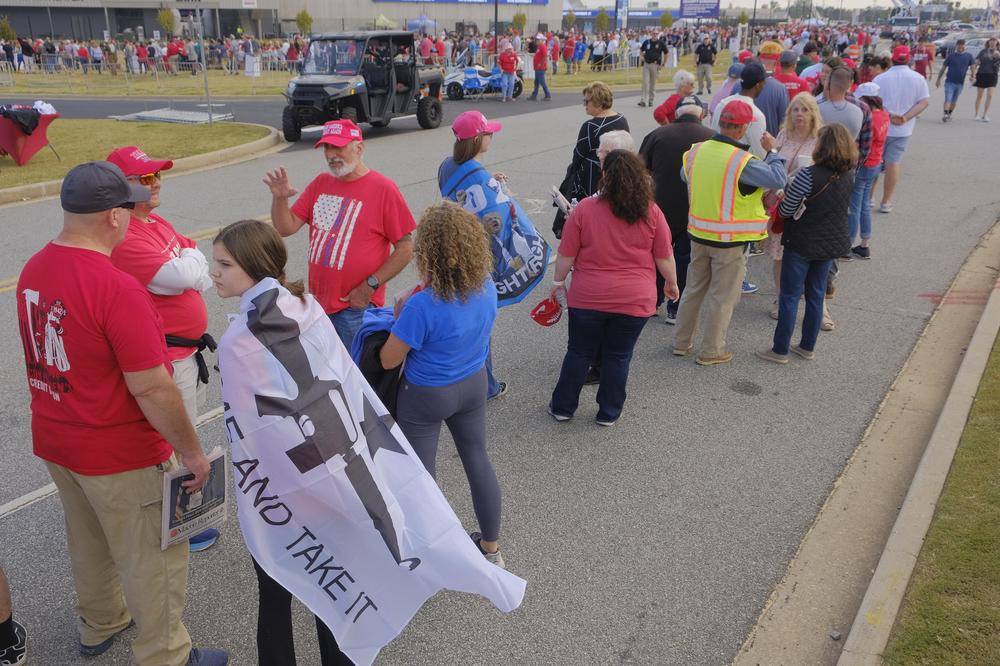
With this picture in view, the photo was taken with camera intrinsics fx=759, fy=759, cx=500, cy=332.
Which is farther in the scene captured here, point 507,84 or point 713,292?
point 507,84

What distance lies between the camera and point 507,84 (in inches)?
930

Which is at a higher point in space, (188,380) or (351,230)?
(351,230)

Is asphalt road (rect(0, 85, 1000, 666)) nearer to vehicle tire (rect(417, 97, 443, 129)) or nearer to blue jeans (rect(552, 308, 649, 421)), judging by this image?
blue jeans (rect(552, 308, 649, 421))

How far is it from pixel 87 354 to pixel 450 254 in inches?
51.1

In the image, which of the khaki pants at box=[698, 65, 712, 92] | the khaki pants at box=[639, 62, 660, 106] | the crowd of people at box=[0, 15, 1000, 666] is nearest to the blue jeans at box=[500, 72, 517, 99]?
the khaki pants at box=[639, 62, 660, 106]

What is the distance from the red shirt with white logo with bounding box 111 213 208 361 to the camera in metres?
3.16

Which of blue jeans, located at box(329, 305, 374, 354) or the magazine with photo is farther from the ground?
blue jeans, located at box(329, 305, 374, 354)

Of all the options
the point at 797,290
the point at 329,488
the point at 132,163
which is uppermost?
the point at 132,163

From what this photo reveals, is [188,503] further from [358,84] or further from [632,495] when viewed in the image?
[358,84]

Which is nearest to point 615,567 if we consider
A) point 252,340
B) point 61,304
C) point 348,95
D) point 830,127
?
point 252,340

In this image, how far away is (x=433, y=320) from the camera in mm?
3018

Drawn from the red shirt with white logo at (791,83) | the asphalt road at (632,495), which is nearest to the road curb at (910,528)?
the asphalt road at (632,495)

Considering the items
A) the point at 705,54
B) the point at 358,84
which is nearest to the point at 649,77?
the point at 705,54

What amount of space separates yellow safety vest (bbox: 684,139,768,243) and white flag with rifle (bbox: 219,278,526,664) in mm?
3492
